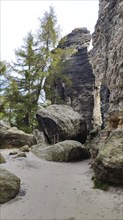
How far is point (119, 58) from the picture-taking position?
34.9ft

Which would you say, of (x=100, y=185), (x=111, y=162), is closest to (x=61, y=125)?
(x=100, y=185)

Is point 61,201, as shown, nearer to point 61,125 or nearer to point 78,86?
point 61,125

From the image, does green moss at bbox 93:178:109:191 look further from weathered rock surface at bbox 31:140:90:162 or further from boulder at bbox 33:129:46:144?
boulder at bbox 33:129:46:144

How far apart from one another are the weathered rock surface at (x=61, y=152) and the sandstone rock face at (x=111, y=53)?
397 cm

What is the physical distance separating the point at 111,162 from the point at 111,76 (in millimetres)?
4982

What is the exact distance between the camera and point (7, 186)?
24.0 feet

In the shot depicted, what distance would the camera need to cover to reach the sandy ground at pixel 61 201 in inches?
251

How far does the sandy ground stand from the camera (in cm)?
638

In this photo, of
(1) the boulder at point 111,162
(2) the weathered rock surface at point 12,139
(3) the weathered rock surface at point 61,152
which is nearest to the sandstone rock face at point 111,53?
(1) the boulder at point 111,162

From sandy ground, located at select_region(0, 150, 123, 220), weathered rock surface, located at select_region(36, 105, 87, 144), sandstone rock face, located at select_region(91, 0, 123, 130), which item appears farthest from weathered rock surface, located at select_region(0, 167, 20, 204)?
weathered rock surface, located at select_region(36, 105, 87, 144)

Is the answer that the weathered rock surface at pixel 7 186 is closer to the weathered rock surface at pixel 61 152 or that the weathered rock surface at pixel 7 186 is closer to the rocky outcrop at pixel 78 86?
the weathered rock surface at pixel 61 152

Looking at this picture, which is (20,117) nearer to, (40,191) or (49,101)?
(49,101)

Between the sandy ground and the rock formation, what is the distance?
2.24 feet

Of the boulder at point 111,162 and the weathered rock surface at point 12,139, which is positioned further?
the weathered rock surface at point 12,139
